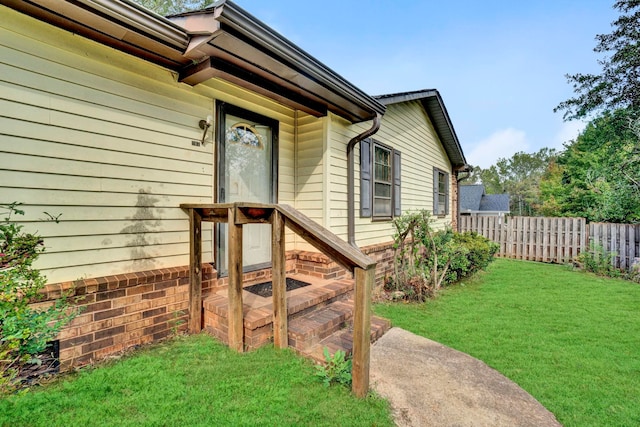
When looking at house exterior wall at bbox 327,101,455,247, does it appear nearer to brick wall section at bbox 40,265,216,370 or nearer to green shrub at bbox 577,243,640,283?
brick wall section at bbox 40,265,216,370

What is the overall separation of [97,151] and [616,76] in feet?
53.9

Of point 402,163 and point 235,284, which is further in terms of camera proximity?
point 402,163

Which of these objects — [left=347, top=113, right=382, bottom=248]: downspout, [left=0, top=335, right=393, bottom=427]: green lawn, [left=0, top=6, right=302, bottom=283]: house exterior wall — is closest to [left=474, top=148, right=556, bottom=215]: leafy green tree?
[left=347, top=113, right=382, bottom=248]: downspout

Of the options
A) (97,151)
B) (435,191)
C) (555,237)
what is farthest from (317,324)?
(555,237)

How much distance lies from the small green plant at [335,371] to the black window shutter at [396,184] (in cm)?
429

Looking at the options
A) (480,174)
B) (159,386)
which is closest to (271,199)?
(159,386)

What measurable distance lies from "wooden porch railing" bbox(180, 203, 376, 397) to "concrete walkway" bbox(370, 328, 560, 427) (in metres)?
0.35

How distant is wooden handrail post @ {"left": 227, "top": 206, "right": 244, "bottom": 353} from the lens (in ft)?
8.62

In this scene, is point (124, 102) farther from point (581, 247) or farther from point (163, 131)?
point (581, 247)

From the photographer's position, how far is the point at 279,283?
108 inches

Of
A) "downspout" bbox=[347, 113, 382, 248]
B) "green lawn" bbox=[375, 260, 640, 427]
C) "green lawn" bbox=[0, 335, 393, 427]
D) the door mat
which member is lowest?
"green lawn" bbox=[375, 260, 640, 427]

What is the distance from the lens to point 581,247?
27.3 feet

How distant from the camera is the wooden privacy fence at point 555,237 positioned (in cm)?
743

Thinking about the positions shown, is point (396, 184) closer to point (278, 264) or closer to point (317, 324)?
point (317, 324)
